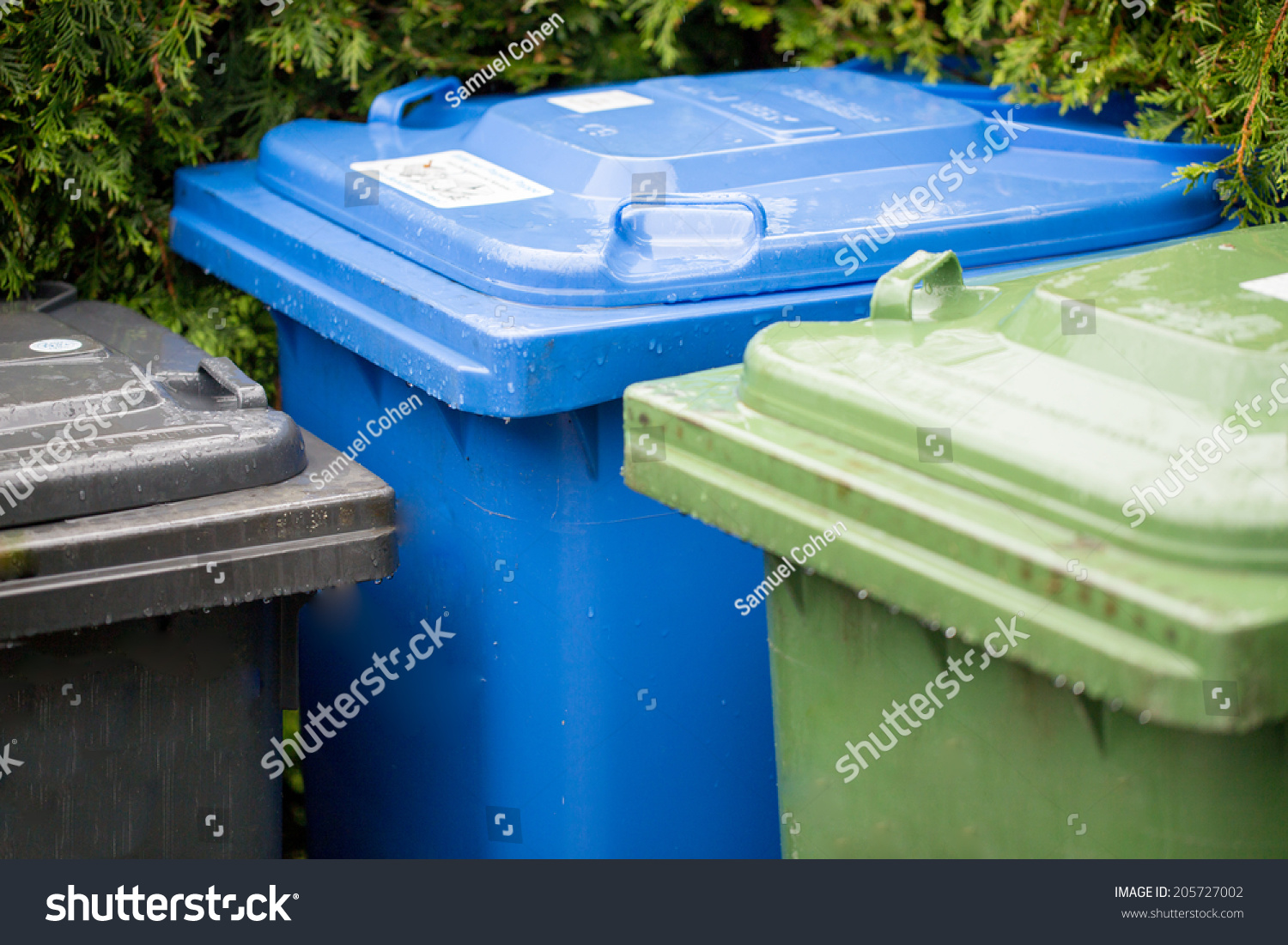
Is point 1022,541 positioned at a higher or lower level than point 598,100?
lower

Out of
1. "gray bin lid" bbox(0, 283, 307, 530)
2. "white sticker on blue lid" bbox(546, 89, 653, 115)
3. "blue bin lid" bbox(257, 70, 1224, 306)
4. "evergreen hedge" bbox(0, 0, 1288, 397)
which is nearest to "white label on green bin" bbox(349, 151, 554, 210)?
"blue bin lid" bbox(257, 70, 1224, 306)

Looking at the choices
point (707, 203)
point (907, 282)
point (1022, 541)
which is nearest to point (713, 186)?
point (707, 203)

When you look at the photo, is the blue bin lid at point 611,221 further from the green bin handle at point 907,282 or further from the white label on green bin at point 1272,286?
the white label on green bin at point 1272,286

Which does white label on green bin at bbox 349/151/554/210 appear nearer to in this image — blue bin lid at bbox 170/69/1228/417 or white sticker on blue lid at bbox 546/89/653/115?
blue bin lid at bbox 170/69/1228/417

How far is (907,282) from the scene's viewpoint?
1.54 m

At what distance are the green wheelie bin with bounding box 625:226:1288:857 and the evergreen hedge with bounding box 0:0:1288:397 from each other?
2.53ft

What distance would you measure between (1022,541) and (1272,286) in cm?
52

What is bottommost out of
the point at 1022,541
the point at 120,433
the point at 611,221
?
the point at 120,433

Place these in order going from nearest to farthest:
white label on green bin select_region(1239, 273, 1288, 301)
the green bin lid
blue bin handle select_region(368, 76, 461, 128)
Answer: the green bin lid → white label on green bin select_region(1239, 273, 1288, 301) → blue bin handle select_region(368, 76, 461, 128)

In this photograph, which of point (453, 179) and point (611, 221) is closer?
point (611, 221)

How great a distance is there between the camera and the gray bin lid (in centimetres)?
155

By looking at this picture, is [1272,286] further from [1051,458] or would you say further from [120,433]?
[120,433]

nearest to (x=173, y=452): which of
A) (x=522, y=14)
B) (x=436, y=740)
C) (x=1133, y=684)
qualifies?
(x=436, y=740)

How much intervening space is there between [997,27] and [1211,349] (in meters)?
1.90
